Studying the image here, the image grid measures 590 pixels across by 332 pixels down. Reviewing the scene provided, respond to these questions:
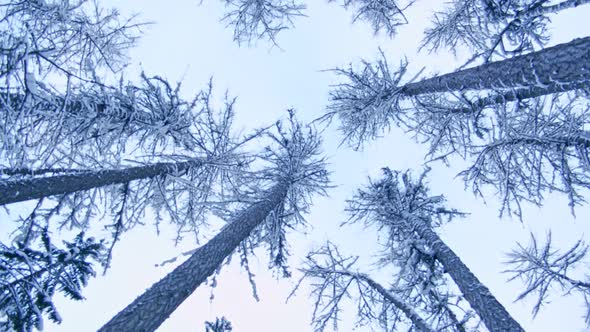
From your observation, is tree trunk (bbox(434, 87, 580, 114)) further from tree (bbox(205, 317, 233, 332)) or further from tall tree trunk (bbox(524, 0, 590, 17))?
tree (bbox(205, 317, 233, 332))

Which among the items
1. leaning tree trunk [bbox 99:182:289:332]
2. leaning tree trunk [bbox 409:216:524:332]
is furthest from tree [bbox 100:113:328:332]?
leaning tree trunk [bbox 409:216:524:332]

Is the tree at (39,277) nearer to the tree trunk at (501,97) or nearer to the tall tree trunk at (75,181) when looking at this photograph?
the tall tree trunk at (75,181)

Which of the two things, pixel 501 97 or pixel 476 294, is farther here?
pixel 476 294

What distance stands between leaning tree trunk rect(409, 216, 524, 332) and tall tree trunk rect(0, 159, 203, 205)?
4.84 metres

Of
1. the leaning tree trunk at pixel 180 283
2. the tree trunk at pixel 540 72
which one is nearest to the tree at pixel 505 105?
the tree trunk at pixel 540 72

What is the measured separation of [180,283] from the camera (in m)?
4.88

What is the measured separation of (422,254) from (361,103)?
3.31 meters

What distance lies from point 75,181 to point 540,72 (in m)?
5.95

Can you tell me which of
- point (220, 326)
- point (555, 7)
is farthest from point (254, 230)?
point (555, 7)

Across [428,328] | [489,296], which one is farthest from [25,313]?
[489,296]

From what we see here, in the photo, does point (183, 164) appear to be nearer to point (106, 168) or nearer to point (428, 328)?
point (106, 168)

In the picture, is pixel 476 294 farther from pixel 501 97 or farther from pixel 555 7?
pixel 555 7

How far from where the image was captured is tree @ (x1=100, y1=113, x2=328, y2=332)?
14.2ft

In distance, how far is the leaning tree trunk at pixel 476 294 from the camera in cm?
550
